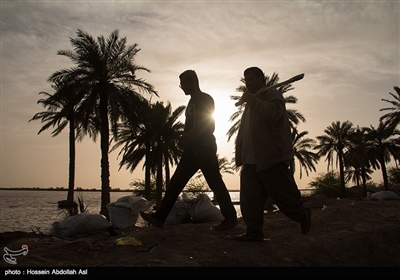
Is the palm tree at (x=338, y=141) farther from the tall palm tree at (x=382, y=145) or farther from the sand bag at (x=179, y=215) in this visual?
the sand bag at (x=179, y=215)

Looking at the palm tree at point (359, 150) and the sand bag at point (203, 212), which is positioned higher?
the palm tree at point (359, 150)

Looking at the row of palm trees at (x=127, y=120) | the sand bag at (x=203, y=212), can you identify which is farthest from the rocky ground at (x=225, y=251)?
the row of palm trees at (x=127, y=120)

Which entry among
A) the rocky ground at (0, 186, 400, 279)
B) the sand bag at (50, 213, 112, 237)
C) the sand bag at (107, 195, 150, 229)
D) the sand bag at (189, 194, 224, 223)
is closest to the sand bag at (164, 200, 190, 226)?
the sand bag at (189, 194, 224, 223)

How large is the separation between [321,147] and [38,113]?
1113 inches

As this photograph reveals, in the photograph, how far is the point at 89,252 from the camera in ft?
11.0

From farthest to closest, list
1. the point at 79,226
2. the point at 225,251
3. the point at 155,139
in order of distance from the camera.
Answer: the point at 155,139 < the point at 79,226 < the point at 225,251

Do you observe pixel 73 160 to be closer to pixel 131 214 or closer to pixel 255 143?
pixel 131 214

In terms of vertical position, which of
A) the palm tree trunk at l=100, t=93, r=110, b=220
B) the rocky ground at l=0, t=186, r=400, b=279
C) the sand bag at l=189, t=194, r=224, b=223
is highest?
the palm tree trunk at l=100, t=93, r=110, b=220

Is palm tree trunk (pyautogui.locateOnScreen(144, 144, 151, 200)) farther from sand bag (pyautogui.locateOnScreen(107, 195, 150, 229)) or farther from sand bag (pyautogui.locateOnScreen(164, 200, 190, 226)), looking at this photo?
sand bag (pyautogui.locateOnScreen(164, 200, 190, 226))

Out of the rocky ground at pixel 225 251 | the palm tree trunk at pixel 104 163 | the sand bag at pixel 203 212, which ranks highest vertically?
the palm tree trunk at pixel 104 163

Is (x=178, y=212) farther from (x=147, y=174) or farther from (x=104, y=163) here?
(x=147, y=174)

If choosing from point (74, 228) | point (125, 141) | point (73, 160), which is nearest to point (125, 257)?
point (74, 228)

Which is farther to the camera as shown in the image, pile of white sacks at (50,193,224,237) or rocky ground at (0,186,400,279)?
pile of white sacks at (50,193,224,237)

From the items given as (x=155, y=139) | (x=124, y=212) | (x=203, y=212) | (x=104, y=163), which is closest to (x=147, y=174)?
(x=155, y=139)
